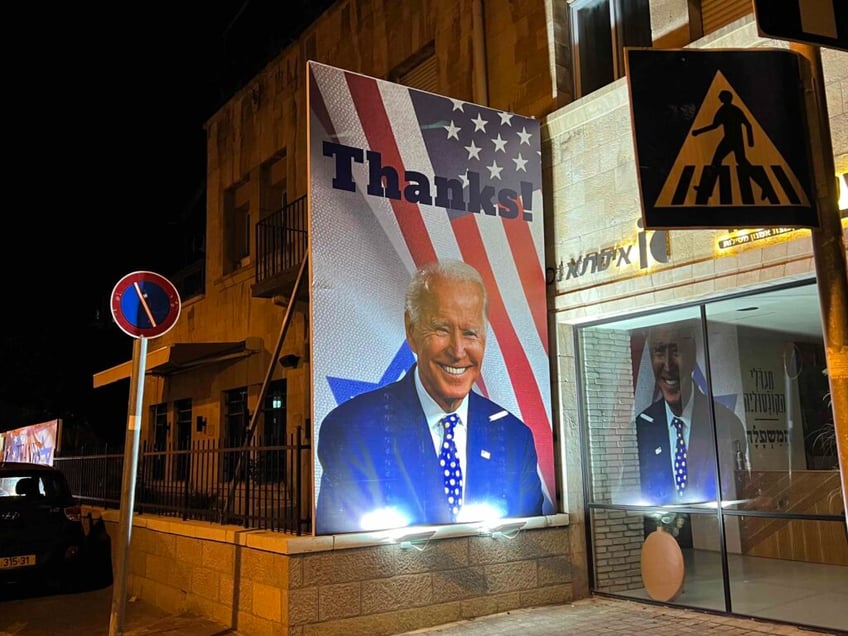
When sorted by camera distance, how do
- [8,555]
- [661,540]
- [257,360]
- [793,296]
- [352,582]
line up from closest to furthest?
[352,582] < [793,296] < [661,540] < [8,555] < [257,360]

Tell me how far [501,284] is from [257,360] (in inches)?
274

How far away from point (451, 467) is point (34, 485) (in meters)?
6.34

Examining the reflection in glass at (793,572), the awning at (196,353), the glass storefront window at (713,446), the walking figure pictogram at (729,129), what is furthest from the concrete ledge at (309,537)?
the awning at (196,353)

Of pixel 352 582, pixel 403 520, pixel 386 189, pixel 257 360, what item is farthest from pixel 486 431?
pixel 257 360

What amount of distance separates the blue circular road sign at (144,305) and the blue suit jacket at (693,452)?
18.1 ft

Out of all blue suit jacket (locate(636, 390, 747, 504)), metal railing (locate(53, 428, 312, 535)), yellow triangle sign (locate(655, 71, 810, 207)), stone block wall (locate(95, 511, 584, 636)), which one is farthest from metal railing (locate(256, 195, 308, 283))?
yellow triangle sign (locate(655, 71, 810, 207))

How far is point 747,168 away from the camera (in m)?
4.40

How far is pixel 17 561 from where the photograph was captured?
31.6 feet

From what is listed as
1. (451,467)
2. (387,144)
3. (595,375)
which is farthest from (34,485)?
(595,375)

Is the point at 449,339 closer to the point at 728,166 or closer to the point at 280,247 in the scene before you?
the point at 728,166

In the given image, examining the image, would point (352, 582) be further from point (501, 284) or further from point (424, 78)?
point (424, 78)

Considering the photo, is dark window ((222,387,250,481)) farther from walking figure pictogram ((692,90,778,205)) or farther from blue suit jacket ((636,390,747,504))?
walking figure pictogram ((692,90,778,205))

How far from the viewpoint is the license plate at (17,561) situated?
9.50 metres

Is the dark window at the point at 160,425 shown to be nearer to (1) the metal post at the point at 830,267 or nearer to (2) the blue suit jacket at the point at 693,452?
(2) the blue suit jacket at the point at 693,452
